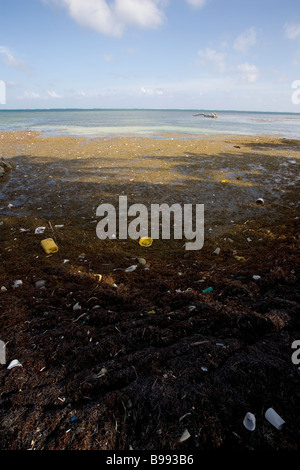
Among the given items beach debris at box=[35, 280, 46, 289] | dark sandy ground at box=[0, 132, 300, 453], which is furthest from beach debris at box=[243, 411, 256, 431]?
beach debris at box=[35, 280, 46, 289]

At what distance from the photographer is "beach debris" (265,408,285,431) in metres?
1.44

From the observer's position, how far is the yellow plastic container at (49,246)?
4938 mm

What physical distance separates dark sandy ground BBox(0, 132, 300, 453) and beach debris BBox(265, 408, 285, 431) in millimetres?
29

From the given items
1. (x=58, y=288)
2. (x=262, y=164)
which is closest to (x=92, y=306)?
(x=58, y=288)

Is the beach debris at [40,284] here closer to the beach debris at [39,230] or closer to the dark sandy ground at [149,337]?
Result: the dark sandy ground at [149,337]

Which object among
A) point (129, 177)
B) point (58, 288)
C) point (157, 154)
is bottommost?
point (58, 288)

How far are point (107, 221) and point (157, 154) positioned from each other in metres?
9.89

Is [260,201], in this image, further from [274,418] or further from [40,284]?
[274,418]

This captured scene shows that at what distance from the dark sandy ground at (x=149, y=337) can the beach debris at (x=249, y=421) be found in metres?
0.04

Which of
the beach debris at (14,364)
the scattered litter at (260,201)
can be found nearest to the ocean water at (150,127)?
the scattered litter at (260,201)

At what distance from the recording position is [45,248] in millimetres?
4965

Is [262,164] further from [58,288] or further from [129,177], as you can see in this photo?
[58,288]

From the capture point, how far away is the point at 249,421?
1.48m

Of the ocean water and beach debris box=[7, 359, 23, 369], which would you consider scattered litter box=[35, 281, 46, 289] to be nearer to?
beach debris box=[7, 359, 23, 369]
